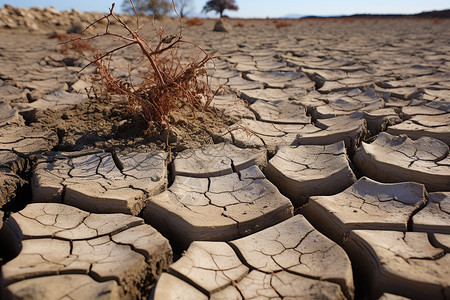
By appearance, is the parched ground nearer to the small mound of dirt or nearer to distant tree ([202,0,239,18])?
the small mound of dirt

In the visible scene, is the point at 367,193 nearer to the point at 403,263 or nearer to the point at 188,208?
the point at 403,263

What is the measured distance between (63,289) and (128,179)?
772 mm

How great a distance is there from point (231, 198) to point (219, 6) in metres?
29.6

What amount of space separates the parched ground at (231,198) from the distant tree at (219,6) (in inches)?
1090

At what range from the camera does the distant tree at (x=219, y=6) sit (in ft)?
93.7

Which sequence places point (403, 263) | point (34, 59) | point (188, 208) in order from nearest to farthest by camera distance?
point (403, 263) → point (188, 208) → point (34, 59)

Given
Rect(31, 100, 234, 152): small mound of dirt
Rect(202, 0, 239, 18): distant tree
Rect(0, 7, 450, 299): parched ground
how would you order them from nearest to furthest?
Rect(0, 7, 450, 299): parched ground < Rect(31, 100, 234, 152): small mound of dirt < Rect(202, 0, 239, 18): distant tree

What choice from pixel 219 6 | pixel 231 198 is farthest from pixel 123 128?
pixel 219 6

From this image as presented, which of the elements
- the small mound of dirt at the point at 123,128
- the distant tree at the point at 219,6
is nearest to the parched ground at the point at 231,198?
the small mound of dirt at the point at 123,128

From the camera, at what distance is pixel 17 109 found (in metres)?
2.67

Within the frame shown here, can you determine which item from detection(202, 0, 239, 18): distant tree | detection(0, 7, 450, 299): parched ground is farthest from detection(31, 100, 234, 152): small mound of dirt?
detection(202, 0, 239, 18): distant tree

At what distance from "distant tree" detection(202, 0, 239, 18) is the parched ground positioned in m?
27.7

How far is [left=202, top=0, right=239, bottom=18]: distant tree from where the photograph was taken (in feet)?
93.7

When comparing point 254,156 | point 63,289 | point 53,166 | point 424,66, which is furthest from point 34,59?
point 424,66
